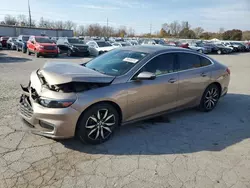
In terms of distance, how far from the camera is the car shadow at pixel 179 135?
3.46 meters

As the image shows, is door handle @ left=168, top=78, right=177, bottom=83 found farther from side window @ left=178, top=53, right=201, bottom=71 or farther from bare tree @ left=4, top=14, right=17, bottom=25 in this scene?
bare tree @ left=4, top=14, right=17, bottom=25

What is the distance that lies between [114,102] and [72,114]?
0.71 metres

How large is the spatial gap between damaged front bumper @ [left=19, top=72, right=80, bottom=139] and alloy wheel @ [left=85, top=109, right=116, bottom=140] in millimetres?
264

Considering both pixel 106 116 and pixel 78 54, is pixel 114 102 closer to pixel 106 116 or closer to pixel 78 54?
pixel 106 116

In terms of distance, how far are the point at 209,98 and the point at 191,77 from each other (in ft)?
3.27

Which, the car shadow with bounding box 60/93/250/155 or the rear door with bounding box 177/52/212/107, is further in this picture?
the rear door with bounding box 177/52/212/107

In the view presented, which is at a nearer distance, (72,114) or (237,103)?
(72,114)

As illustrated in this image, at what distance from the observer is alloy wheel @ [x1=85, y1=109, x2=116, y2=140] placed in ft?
11.0

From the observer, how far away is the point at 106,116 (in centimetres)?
349

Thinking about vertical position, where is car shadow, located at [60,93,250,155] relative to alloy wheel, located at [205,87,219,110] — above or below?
below

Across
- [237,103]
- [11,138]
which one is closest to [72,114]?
[11,138]

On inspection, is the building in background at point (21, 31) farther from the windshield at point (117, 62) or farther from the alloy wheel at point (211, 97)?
the alloy wheel at point (211, 97)

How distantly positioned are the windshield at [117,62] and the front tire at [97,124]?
68 centimetres

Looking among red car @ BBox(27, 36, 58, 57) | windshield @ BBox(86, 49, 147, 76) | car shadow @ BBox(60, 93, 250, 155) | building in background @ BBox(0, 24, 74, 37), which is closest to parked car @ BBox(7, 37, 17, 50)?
red car @ BBox(27, 36, 58, 57)
